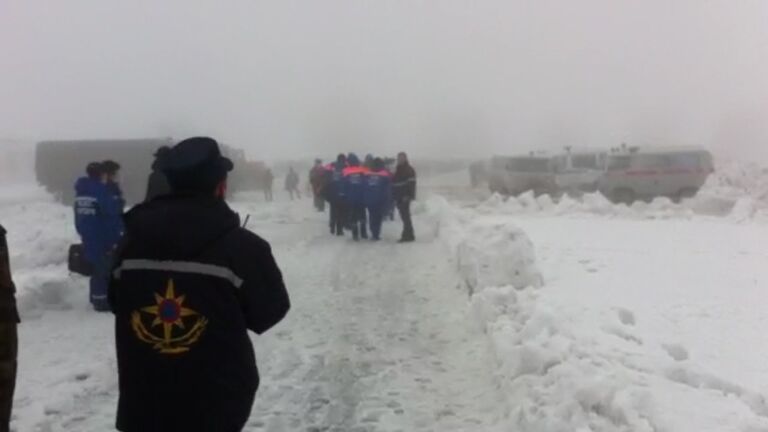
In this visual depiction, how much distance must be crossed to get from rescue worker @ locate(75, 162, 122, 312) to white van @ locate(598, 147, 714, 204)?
22.2 meters

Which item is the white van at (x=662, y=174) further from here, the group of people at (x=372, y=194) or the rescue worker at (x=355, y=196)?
the rescue worker at (x=355, y=196)

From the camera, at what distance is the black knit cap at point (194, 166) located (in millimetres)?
3256

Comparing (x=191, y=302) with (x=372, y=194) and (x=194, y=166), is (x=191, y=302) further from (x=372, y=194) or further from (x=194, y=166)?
(x=372, y=194)

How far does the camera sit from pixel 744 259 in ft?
42.7

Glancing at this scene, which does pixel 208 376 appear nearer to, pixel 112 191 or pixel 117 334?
pixel 117 334

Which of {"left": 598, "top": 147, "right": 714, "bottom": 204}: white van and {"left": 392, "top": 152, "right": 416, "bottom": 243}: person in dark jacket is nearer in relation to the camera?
{"left": 392, "top": 152, "right": 416, "bottom": 243}: person in dark jacket

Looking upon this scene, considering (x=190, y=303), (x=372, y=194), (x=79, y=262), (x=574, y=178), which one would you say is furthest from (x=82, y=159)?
(x=190, y=303)

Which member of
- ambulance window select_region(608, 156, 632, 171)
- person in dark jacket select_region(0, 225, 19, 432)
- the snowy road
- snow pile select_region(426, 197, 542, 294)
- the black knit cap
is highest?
the black knit cap

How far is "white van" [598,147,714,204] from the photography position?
2778 cm

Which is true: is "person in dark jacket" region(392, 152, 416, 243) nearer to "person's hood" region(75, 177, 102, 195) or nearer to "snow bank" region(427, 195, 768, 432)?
"snow bank" region(427, 195, 768, 432)

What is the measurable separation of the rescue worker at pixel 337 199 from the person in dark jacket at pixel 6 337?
14.0 m

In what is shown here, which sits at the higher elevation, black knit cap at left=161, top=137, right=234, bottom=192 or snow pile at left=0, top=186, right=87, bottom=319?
A: black knit cap at left=161, top=137, right=234, bottom=192

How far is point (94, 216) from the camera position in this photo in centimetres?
911

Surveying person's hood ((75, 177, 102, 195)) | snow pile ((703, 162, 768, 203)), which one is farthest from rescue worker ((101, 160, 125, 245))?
snow pile ((703, 162, 768, 203))
